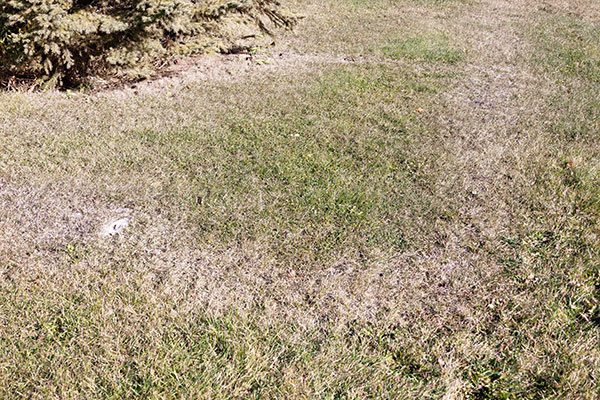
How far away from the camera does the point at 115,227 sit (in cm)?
363

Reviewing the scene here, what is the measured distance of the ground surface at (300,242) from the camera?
251cm

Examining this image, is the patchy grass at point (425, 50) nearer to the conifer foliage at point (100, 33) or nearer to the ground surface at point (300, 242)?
the ground surface at point (300, 242)

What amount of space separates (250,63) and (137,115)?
9.41ft

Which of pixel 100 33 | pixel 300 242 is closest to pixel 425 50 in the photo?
pixel 100 33

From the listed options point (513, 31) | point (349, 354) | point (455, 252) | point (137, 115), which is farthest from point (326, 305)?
point (513, 31)

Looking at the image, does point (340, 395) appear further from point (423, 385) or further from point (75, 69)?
point (75, 69)

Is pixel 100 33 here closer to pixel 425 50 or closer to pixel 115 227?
pixel 115 227

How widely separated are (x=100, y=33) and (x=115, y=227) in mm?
3600

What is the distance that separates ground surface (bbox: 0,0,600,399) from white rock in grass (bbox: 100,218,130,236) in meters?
0.06

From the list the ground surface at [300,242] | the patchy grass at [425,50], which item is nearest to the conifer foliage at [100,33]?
the ground surface at [300,242]

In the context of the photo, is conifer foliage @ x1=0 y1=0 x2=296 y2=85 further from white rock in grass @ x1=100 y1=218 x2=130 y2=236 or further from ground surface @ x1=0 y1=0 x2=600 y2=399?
white rock in grass @ x1=100 y1=218 x2=130 y2=236

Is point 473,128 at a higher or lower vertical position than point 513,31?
lower

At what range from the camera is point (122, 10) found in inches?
233

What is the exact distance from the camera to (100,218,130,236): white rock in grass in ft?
11.7
